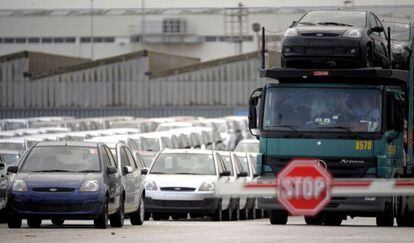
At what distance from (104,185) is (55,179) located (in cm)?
81

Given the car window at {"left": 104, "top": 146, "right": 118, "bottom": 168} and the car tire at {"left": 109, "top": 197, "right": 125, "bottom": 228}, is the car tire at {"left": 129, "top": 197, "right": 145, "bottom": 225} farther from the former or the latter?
the car tire at {"left": 109, "top": 197, "right": 125, "bottom": 228}

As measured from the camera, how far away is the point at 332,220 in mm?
28250

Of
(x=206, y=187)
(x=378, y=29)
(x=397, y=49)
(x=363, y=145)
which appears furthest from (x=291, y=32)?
(x=206, y=187)

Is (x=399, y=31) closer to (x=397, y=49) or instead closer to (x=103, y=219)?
(x=397, y=49)

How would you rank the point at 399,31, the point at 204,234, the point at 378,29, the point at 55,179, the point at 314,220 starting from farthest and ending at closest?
the point at 314,220, the point at 399,31, the point at 378,29, the point at 55,179, the point at 204,234

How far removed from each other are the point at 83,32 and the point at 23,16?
21.0 ft

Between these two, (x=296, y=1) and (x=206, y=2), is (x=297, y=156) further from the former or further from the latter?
(x=206, y=2)

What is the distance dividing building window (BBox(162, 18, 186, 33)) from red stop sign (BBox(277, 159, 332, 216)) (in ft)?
269

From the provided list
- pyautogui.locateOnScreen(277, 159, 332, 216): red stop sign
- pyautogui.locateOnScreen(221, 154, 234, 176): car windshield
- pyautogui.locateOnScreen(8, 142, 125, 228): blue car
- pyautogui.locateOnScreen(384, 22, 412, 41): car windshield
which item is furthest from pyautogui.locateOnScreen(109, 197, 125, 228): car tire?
pyautogui.locateOnScreen(277, 159, 332, 216): red stop sign

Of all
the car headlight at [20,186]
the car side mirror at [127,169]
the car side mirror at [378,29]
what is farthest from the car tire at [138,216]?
the car side mirror at [378,29]

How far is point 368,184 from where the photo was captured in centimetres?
1521

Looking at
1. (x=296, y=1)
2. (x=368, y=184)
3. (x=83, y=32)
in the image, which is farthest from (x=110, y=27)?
(x=368, y=184)

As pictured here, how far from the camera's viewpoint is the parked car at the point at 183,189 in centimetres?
2992

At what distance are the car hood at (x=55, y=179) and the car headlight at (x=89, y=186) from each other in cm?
7
